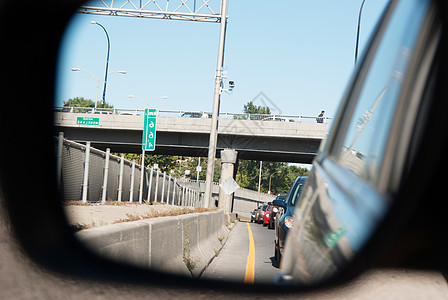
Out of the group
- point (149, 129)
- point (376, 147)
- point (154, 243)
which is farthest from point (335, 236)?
point (149, 129)

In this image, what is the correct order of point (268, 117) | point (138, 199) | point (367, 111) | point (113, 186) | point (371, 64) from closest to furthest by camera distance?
point (367, 111)
point (371, 64)
point (113, 186)
point (138, 199)
point (268, 117)

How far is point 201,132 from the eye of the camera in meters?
46.7

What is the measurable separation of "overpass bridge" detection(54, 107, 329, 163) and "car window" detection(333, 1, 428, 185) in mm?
42944

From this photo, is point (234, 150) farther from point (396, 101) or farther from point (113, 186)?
point (396, 101)

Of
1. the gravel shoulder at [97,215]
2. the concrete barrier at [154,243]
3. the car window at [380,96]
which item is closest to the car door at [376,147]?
the car window at [380,96]

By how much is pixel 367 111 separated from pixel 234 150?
46.1 metres

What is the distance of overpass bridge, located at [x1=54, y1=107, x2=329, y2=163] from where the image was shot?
46.0m

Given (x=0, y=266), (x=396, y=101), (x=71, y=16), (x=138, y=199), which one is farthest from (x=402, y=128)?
(x=138, y=199)

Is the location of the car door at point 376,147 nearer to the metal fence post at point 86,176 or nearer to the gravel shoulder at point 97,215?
the gravel shoulder at point 97,215

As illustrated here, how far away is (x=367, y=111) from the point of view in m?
2.24

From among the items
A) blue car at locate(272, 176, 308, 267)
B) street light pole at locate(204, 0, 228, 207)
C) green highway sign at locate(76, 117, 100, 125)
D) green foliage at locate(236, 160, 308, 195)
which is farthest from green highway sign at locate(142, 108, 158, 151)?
green foliage at locate(236, 160, 308, 195)

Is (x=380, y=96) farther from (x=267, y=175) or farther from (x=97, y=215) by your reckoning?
(x=267, y=175)

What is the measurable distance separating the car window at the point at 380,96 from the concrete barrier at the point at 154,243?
5.72ft

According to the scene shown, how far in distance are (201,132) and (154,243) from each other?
4150 cm
